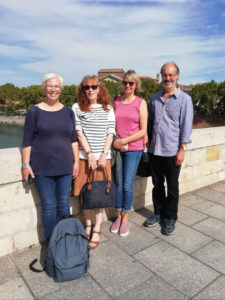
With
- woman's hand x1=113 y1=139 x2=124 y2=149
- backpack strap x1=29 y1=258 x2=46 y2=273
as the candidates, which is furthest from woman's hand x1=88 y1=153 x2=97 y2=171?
backpack strap x1=29 y1=258 x2=46 y2=273

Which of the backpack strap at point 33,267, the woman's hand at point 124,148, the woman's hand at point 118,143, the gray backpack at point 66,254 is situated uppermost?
the woman's hand at point 118,143

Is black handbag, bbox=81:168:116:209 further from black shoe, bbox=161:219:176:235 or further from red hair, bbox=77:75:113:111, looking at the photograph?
black shoe, bbox=161:219:176:235

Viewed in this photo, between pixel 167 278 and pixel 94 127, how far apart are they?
5.07 feet

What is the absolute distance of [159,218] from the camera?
10.5 feet

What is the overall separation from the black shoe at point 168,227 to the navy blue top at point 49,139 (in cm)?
144

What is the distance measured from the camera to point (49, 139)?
217 centimetres

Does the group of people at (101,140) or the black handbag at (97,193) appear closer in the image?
the group of people at (101,140)

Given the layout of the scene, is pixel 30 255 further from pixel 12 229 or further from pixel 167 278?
pixel 167 278

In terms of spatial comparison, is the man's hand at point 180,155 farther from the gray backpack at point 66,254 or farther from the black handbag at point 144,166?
the gray backpack at point 66,254

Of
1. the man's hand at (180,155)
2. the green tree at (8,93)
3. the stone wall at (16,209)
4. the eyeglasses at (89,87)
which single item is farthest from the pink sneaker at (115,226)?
the green tree at (8,93)

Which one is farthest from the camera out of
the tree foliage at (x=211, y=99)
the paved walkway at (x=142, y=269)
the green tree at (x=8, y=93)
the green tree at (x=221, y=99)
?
the green tree at (x=8, y=93)

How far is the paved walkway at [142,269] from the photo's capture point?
1.98 metres

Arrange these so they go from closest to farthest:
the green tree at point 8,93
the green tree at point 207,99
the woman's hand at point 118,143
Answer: the woman's hand at point 118,143
the green tree at point 207,99
the green tree at point 8,93

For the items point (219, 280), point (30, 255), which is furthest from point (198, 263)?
point (30, 255)
